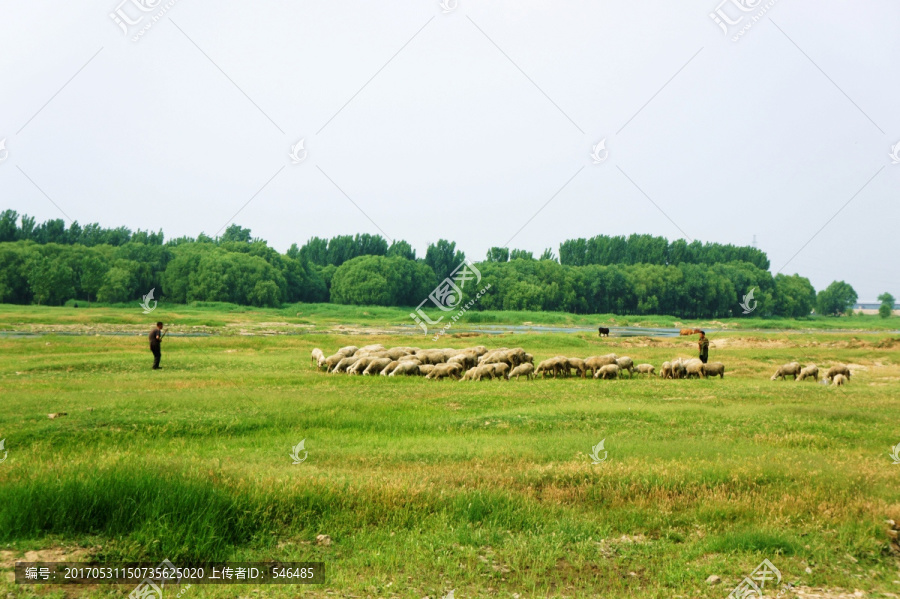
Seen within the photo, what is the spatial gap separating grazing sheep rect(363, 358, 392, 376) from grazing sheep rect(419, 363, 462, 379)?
8.52 ft

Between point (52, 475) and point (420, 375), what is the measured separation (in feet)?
71.8

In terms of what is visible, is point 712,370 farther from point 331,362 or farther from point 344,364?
point 331,362

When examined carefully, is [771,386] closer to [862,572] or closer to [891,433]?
[891,433]

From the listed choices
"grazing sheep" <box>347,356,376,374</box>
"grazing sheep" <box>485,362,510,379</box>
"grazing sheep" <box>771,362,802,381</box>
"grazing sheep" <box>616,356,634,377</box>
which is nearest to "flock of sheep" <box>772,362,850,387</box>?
"grazing sheep" <box>771,362,802,381</box>

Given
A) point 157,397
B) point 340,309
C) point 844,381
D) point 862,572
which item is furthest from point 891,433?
point 340,309

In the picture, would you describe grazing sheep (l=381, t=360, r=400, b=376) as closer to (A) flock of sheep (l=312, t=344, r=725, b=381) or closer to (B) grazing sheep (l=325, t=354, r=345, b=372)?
(A) flock of sheep (l=312, t=344, r=725, b=381)

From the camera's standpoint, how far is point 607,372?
107 ft

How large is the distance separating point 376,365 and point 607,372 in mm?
11528

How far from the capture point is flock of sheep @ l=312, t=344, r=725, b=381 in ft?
106

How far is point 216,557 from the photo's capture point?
9.94 meters

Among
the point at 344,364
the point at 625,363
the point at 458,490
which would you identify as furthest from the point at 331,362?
the point at 458,490

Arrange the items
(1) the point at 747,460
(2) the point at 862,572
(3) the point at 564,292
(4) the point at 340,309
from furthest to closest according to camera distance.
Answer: (3) the point at 564,292, (4) the point at 340,309, (1) the point at 747,460, (2) the point at 862,572

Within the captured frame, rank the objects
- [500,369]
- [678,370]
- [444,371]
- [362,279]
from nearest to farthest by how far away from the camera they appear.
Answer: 1. [444,371]
2. [500,369]
3. [678,370]
4. [362,279]

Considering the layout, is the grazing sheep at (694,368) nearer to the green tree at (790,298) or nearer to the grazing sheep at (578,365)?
the grazing sheep at (578,365)
